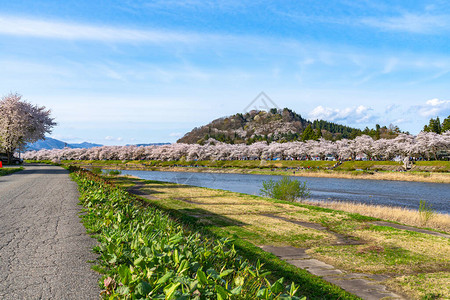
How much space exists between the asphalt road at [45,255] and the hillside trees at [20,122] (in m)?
39.2

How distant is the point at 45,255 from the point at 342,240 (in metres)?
8.56

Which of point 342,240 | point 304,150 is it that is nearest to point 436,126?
point 304,150

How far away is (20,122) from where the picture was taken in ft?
151

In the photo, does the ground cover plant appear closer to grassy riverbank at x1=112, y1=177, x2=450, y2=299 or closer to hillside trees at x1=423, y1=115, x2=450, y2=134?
grassy riverbank at x1=112, y1=177, x2=450, y2=299

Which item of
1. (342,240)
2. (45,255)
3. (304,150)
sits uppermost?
(304,150)

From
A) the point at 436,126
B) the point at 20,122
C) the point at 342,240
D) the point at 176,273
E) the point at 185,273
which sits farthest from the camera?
the point at 436,126

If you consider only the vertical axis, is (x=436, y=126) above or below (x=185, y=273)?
above

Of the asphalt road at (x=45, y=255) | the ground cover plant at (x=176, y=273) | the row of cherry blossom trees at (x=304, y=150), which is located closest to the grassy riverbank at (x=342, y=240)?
the ground cover plant at (x=176, y=273)

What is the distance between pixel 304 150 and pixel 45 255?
10185cm

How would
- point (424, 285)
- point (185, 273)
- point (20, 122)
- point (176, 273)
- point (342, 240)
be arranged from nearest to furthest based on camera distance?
point (176, 273)
point (185, 273)
point (424, 285)
point (342, 240)
point (20, 122)

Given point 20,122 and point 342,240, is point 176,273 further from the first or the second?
point 20,122

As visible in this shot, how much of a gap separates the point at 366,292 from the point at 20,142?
182 feet

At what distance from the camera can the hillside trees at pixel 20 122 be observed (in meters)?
45.1

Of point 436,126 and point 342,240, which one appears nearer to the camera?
point 342,240
